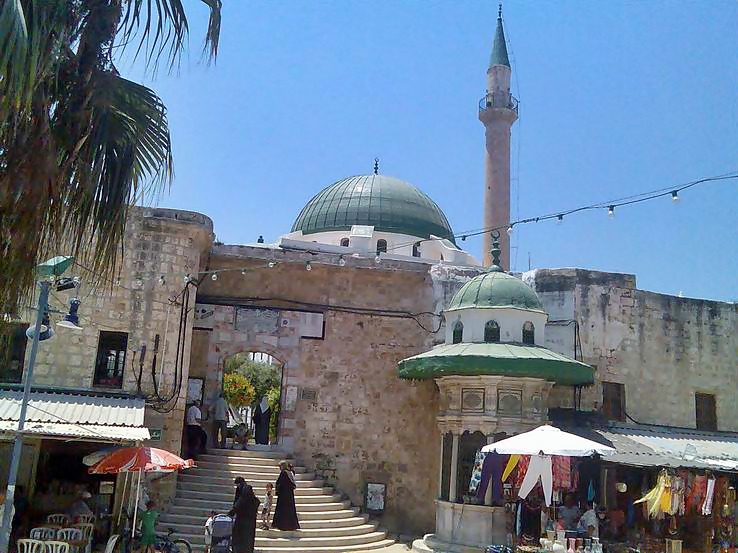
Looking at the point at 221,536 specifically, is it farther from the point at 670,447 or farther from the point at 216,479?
the point at 670,447

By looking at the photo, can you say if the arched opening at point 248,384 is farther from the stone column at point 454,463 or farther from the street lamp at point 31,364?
the street lamp at point 31,364

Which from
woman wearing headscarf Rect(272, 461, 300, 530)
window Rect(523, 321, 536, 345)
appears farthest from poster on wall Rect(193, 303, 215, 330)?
window Rect(523, 321, 536, 345)

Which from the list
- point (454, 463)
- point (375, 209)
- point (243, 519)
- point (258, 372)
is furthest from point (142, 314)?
point (258, 372)

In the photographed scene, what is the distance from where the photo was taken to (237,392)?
30312 millimetres

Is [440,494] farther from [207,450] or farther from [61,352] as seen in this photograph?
[61,352]

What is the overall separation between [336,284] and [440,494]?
5.19 meters

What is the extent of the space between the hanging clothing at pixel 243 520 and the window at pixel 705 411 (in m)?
10.8

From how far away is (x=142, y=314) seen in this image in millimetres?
Answer: 13188

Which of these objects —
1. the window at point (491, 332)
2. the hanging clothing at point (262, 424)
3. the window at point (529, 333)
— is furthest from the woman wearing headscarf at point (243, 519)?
the hanging clothing at point (262, 424)

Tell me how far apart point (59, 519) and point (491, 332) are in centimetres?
803

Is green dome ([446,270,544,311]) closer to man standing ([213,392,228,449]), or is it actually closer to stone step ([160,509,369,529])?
stone step ([160,509,369,529])

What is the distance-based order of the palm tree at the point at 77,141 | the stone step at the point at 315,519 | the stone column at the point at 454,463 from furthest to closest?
the stone column at the point at 454,463
the stone step at the point at 315,519
the palm tree at the point at 77,141

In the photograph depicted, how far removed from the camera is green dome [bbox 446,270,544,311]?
44.6 ft

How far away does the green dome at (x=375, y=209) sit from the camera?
23.1 m
